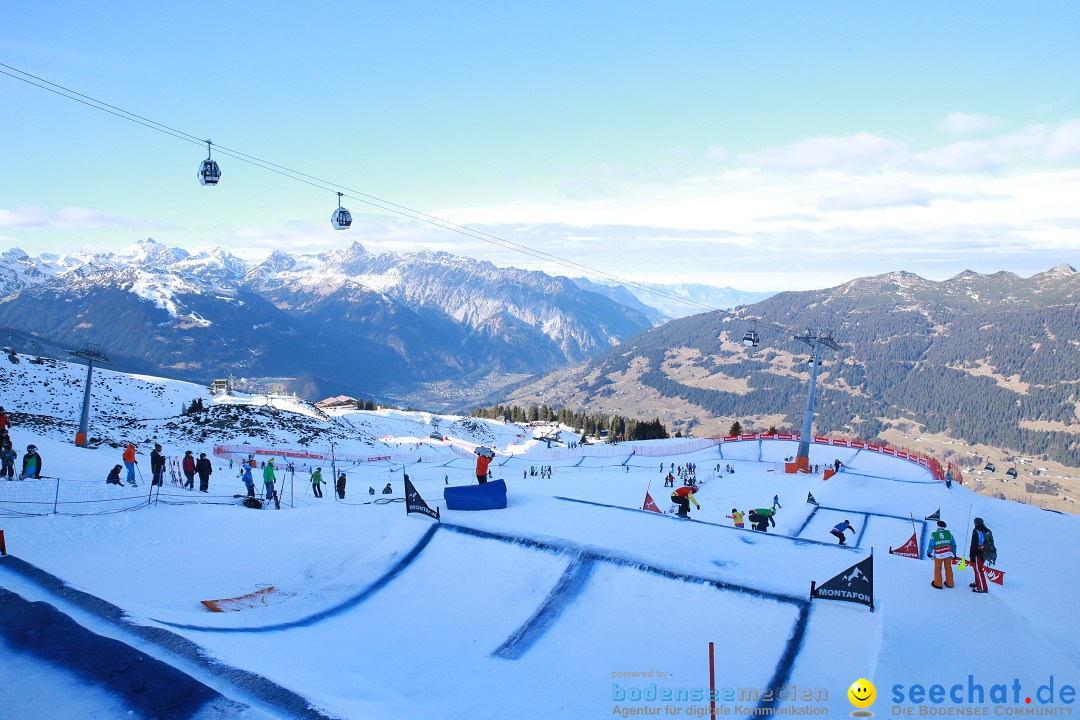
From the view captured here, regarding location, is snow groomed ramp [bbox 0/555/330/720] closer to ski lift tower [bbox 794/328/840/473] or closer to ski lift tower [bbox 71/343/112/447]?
ski lift tower [bbox 71/343/112/447]

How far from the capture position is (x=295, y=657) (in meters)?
10.4

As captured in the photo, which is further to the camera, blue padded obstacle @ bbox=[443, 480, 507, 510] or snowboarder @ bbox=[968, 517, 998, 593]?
blue padded obstacle @ bbox=[443, 480, 507, 510]

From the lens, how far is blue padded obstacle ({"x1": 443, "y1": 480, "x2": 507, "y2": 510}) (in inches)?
696

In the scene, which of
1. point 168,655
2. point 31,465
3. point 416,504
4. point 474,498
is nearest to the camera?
point 168,655

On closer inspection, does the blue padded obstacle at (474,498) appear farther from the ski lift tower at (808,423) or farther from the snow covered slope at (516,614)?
the ski lift tower at (808,423)

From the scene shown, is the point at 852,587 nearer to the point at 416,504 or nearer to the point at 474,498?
the point at 474,498

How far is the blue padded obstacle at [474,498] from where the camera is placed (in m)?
17.7

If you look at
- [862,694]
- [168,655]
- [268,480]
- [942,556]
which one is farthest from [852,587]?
[268,480]

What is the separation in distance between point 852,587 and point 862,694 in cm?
257

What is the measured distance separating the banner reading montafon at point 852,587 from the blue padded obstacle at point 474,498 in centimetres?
895

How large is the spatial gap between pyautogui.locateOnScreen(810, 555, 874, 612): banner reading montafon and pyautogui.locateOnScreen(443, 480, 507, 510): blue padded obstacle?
8946mm

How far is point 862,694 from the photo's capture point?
8703mm

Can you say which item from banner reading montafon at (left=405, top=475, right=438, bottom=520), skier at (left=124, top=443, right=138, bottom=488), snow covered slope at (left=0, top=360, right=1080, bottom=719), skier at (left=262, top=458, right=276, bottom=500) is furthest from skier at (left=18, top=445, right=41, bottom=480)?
banner reading montafon at (left=405, top=475, right=438, bottom=520)

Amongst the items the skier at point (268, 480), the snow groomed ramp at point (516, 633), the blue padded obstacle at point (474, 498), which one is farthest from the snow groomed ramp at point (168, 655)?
the skier at point (268, 480)
